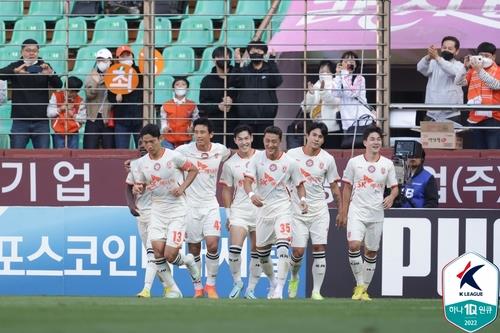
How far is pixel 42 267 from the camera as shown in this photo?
61.2 feet

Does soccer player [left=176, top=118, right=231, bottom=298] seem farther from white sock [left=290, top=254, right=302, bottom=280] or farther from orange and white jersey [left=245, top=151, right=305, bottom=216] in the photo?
white sock [left=290, top=254, right=302, bottom=280]

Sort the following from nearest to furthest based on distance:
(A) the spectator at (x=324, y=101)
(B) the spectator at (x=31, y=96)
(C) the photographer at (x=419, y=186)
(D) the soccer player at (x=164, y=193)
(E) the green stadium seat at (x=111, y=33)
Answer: (D) the soccer player at (x=164, y=193) → (C) the photographer at (x=419, y=186) → (A) the spectator at (x=324, y=101) → (B) the spectator at (x=31, y=96) → (E) the green stadium seat at (x=111, y=33)

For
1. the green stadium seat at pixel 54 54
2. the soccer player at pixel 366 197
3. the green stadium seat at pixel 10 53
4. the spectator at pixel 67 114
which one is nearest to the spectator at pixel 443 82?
the soccer player at pixel 366 197

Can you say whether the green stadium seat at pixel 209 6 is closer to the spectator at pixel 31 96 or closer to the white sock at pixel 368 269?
the spectator at pixel 31 96

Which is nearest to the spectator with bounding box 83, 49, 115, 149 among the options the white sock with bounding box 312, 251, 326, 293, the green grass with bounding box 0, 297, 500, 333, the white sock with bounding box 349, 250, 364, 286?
the white sock with bounding box 312, 251, 326, 293

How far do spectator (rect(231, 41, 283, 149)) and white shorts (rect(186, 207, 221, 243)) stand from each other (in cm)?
189

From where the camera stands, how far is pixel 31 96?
1988 cm

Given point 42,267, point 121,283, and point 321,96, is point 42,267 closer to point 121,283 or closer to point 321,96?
point 121,283

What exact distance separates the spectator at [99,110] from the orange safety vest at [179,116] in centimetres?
86

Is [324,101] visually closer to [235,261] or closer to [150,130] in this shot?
[235,261]

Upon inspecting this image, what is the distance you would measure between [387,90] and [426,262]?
8.08 ft

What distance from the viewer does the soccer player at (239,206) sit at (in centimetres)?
1767

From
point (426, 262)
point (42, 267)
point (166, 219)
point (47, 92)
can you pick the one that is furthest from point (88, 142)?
point (426, 262)

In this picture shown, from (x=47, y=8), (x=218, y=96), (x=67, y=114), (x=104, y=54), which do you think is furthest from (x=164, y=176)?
(x=47, y=8)
